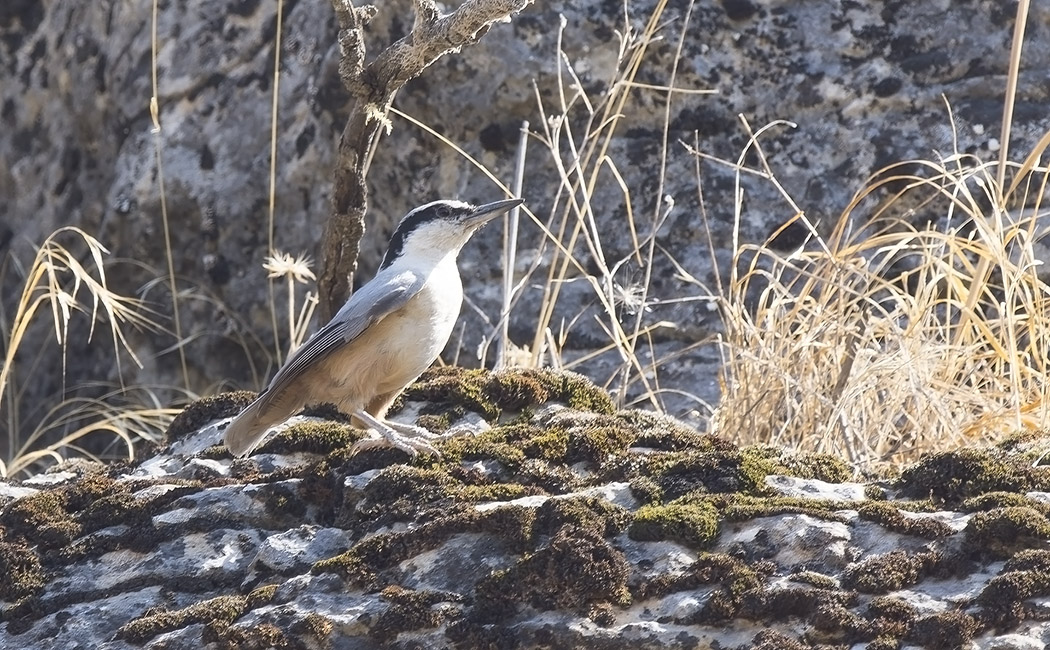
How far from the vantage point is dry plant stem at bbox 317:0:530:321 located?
13.8 feet

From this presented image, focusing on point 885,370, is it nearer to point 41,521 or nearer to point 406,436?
point 406,436

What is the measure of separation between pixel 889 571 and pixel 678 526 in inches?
18.9

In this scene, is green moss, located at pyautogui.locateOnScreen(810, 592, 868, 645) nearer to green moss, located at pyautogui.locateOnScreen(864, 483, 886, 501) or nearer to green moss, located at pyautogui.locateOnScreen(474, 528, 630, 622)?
green moss, located at pyautogui.locateOnScreen(474, 528, 630, 622)

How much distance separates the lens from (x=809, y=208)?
588cm

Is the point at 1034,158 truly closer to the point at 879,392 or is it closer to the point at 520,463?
the point at 879,392

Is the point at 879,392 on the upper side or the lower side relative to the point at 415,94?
lower

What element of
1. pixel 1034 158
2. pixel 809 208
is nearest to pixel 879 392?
pixel 1034 158

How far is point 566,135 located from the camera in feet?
21.0

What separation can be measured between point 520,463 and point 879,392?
160 centimetres

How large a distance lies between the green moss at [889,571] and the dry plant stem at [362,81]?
76.4 inches

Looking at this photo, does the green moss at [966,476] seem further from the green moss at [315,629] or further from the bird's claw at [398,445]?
the green moss at [315,629]

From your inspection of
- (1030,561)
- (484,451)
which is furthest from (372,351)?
(1030,561)

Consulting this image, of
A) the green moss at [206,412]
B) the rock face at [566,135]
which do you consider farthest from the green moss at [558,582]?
the rock face at [566,135]

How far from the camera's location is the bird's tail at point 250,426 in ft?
12.9
